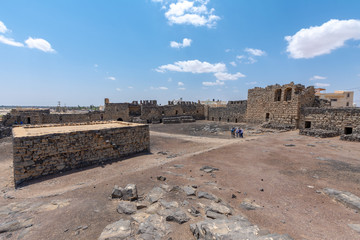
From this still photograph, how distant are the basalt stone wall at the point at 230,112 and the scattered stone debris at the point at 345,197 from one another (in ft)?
82.3

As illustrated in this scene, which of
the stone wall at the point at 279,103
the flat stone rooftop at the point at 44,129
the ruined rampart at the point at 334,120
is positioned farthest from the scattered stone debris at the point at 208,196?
the stone wall at the point at 279,103

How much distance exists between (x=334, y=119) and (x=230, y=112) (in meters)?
16.7

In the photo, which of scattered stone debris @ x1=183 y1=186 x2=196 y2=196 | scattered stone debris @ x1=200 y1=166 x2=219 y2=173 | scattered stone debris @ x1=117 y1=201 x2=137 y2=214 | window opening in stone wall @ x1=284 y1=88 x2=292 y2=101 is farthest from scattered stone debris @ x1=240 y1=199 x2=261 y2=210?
window opening in stone wall @ x1=284 y1=88 x2=292 y2=101

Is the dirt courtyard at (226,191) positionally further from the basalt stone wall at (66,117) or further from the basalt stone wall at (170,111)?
the basalt stone wall at (170,111)

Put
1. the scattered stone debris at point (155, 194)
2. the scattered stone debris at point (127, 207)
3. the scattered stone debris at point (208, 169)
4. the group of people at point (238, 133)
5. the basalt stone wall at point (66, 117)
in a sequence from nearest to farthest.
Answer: the scattered stone debris at point (127, 207)
the scattered stone debris at point (155, 194)
the scattered stone debris at point (208, 169)
the group of people at point (238, 133)
the basalt stone wall at point (66, 117)

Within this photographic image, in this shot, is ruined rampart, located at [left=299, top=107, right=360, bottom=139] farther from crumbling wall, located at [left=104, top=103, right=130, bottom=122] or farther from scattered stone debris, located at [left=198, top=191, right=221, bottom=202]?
crumbling wall, located at [left=104, top=103, right=130, bottom=122]

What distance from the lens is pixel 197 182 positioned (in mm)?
6145

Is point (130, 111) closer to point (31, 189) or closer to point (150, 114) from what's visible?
point (150, 114)

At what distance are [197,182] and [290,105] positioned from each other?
65.6 feet

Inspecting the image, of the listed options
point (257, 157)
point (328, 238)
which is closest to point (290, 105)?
point (257, 157)

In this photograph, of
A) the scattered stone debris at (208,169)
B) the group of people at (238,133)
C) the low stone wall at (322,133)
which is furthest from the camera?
the group of people at (238,133)

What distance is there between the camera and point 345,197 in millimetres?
4777

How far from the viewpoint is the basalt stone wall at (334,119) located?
14773 mm

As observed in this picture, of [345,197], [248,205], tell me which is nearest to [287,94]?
[345,197]
